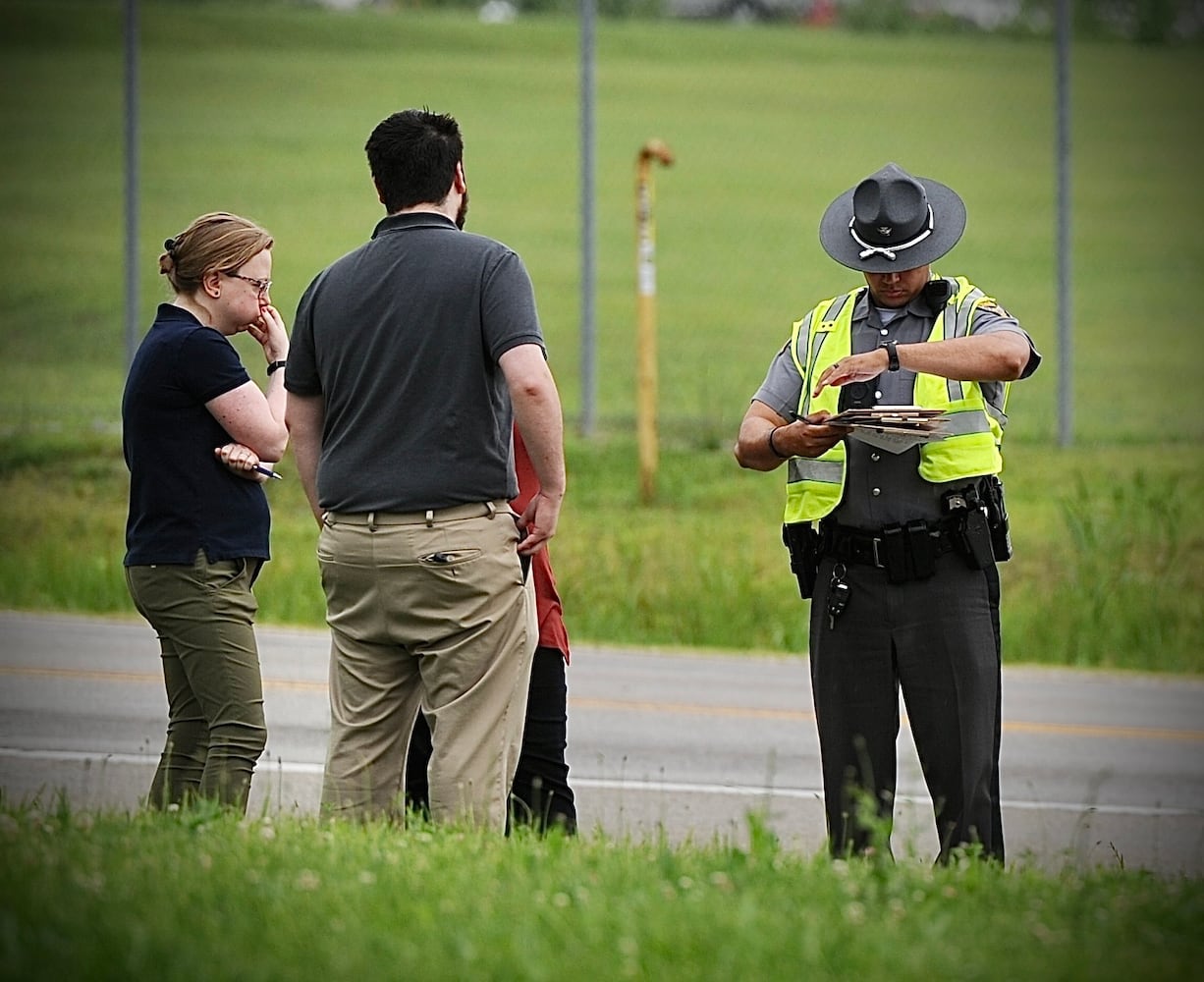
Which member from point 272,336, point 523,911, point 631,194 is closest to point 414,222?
point 272,336

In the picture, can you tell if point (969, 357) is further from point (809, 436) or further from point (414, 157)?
point (414, 157)

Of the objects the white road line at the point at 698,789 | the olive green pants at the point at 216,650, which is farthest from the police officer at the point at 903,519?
the white road line at the point at 698,789

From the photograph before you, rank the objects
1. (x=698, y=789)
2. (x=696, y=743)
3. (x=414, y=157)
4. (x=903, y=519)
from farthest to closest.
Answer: (x=696, y=743), (x=698, y=789), (x=903, y=519), (x=414, y=157)

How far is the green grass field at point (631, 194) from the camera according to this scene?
16.1 metres

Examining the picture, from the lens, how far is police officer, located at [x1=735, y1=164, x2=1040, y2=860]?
561 centimetres

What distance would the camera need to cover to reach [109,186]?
777 inches

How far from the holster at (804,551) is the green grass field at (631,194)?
827cm

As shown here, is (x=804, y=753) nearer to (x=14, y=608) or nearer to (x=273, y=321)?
(x=273, y=321)

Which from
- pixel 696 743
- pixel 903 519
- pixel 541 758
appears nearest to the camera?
pixel 903 519

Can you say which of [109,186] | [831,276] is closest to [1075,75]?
[831,276]

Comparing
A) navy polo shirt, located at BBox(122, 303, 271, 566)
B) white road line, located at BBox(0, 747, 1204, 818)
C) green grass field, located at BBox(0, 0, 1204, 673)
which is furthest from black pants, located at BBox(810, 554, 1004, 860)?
green grass field, located at BBox(0, 0, 1204, 673)

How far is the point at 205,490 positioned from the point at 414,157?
112 centimetres

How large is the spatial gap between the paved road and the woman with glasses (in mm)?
948

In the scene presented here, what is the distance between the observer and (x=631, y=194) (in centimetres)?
1956
